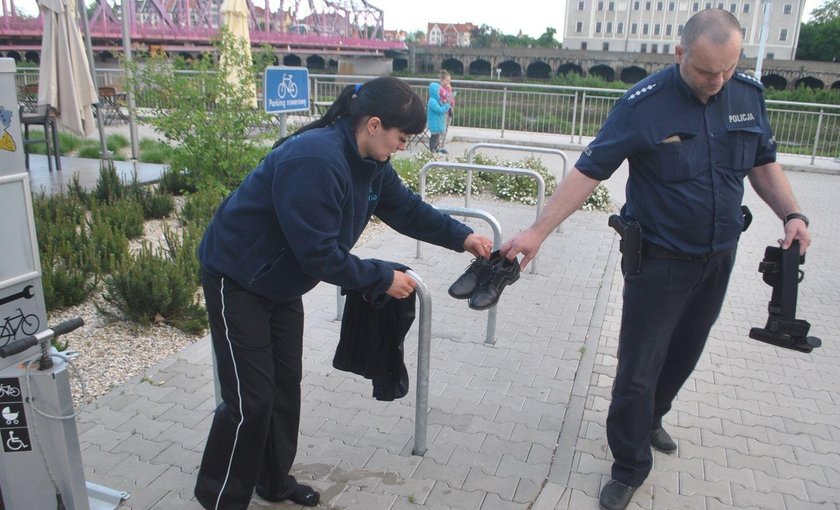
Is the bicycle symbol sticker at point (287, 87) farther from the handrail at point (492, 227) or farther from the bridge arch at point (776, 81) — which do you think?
the bridge arch at point (776, 81)

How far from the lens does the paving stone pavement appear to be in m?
3.08

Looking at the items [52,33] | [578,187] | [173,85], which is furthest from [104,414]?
[52,33]

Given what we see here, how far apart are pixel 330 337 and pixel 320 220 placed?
256cm

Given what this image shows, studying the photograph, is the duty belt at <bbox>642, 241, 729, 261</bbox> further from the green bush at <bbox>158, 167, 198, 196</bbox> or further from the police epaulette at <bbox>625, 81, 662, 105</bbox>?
the green bush at <bbox>158, 167, 198, 196</bbox>

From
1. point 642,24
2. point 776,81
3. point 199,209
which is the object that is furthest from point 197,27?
point 642,24

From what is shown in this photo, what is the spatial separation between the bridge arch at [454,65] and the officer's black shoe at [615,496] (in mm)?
80913

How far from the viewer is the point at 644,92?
272 centimetres

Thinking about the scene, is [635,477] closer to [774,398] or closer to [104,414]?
[774,398]

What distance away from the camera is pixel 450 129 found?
60.0 ft

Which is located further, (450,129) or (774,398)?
(450,129)

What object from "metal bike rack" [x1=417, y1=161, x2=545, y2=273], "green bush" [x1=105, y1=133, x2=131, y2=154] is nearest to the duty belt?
"metal bike rack" [x1=417, y1=161, x2=545, y2=273]

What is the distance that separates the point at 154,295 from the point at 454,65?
81.0 metres

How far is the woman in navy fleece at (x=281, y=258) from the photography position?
228cm

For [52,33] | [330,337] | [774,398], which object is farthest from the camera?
[52,33]
